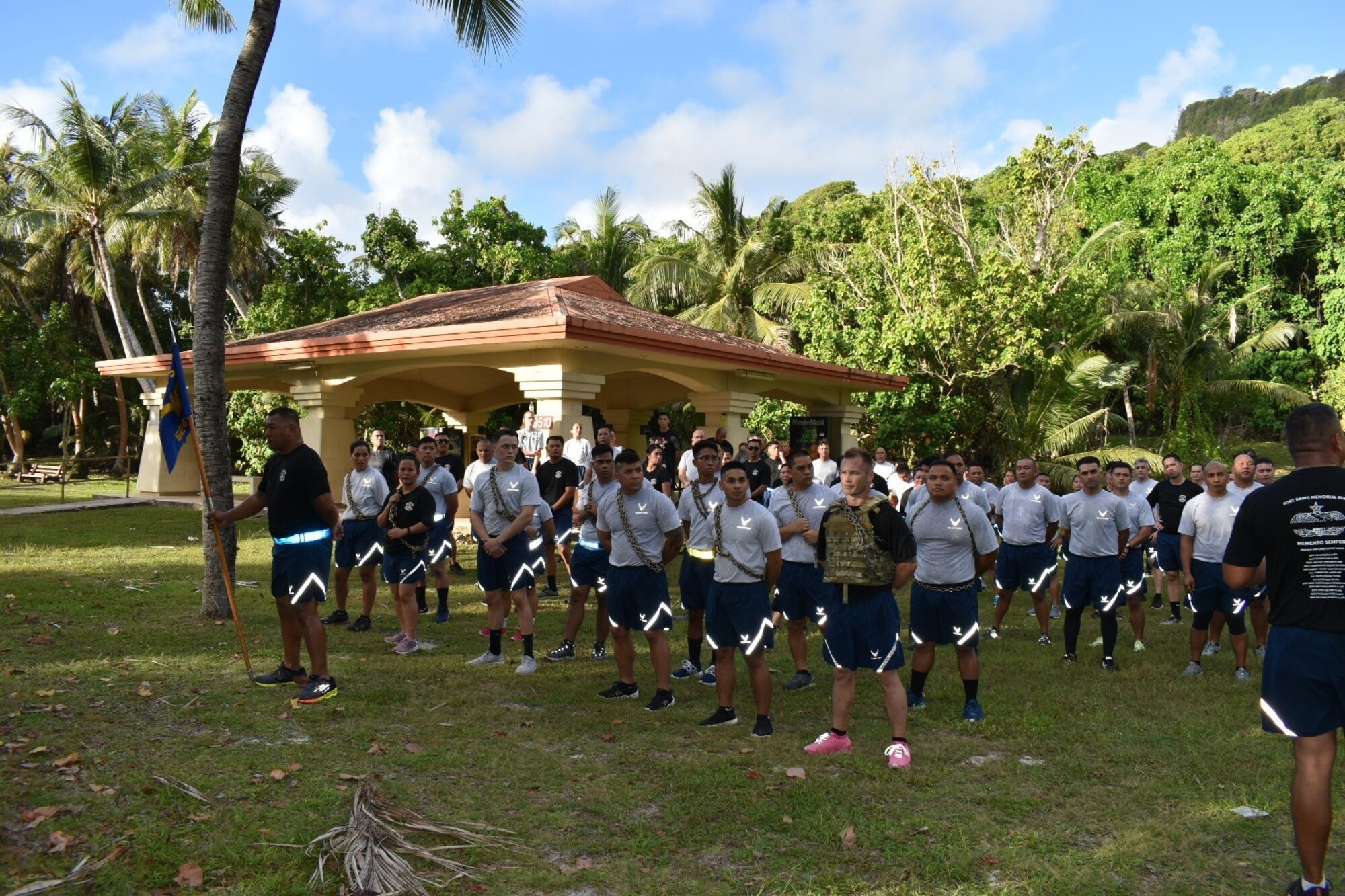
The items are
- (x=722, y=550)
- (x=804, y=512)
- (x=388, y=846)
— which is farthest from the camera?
(x=804, y=512)

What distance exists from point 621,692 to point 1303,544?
4.60 m

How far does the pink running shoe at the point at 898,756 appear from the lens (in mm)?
5805

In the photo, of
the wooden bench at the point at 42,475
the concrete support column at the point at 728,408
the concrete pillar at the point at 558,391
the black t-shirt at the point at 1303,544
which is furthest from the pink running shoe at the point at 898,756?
the wooden bench at the point at 42,475

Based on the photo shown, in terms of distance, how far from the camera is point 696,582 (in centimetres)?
800

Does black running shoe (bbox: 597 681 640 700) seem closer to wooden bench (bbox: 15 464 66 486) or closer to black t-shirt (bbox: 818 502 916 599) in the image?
black t-shirt (bbox: 818 502 916 599)

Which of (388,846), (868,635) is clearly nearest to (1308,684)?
(868,635)

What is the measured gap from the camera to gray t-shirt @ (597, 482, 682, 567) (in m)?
7.07

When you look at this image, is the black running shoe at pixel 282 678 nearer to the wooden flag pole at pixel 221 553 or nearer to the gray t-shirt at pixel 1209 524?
the wooden flag pole at pixel 221 553

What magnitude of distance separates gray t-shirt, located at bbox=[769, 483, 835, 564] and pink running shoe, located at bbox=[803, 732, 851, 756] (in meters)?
1.94

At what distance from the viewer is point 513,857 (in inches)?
177

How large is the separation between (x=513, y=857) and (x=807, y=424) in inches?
721

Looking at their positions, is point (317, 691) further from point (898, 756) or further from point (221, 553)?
point (898, 756)

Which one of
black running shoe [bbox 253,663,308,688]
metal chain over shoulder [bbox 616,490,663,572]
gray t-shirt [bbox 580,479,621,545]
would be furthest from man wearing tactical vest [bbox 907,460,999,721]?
black running shoe [bbox 253,663,308,688]

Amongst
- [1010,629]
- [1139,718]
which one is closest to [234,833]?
[1139,718]
